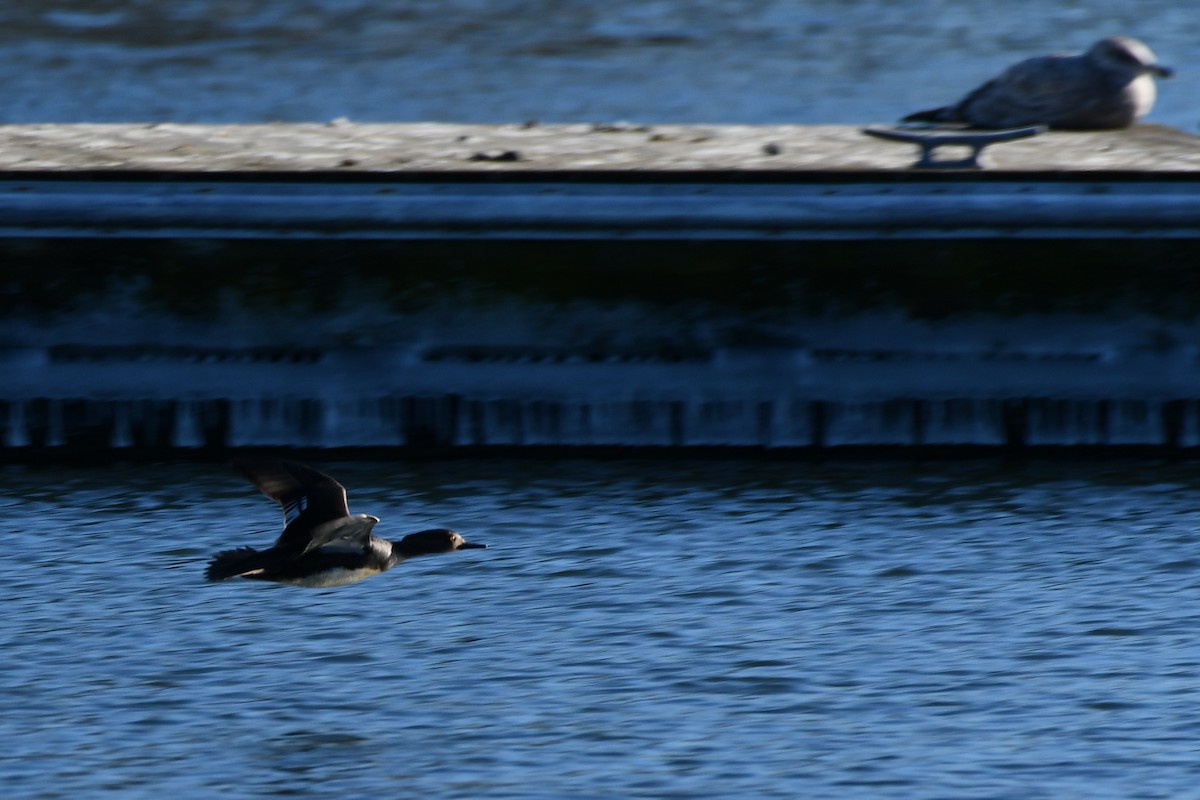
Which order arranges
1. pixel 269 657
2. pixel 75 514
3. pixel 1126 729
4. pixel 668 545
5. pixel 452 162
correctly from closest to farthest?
1. pixel 1126 729
2. pixel 269 657
3. pixel 668 545
4. pixel 75 514
5. pixel 452 162

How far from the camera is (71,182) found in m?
8.41

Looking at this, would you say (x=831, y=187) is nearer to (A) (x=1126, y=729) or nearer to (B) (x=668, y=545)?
(B) (x=668, y=545)

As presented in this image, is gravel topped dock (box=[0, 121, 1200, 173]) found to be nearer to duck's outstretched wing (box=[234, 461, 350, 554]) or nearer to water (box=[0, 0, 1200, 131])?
duck's outstretched wing (box=[234, 461, 350, 554])

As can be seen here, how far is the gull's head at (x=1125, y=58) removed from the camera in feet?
32.8

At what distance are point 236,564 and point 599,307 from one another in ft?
12.4

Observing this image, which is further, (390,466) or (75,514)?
(390,466)

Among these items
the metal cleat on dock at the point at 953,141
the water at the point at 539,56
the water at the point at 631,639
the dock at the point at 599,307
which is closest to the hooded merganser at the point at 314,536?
the water at the point at 631,639

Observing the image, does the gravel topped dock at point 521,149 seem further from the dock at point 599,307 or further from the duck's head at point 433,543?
the duck's head at point 433,543

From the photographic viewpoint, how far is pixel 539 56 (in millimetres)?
19891

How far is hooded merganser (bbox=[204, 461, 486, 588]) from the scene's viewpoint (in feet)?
17.6

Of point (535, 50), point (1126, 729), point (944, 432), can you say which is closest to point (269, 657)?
point (1126, 729)

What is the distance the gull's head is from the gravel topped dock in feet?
1.06

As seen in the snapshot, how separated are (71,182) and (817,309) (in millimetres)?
3210

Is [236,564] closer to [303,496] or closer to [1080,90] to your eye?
[303,496]
